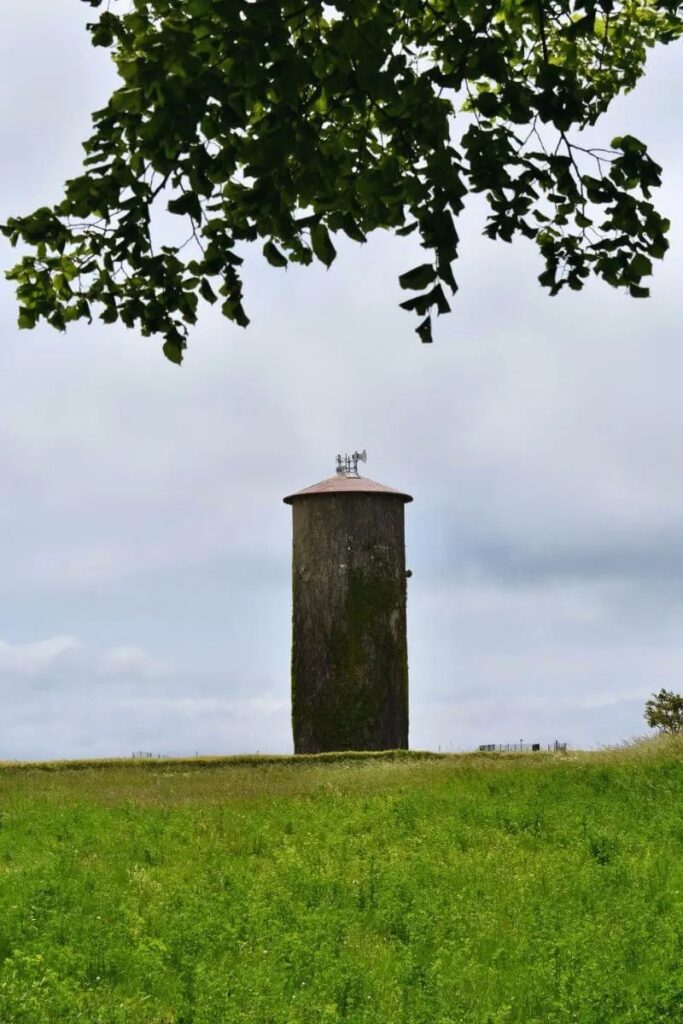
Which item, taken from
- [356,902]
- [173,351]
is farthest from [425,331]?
[356,902]

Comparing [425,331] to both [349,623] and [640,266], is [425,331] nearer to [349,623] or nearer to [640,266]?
[640,266]

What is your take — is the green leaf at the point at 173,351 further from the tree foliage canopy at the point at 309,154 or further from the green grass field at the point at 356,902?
the green grass field at the point at 356,902

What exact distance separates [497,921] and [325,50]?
22.3ft

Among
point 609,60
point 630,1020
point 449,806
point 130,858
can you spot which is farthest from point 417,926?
point 609,60

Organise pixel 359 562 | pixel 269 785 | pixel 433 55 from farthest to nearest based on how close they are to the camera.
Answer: pixel 359 562 → pixel 269 785 → pixel 433 55

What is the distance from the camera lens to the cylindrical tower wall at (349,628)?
80.9 ft

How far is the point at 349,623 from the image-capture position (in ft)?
81.5

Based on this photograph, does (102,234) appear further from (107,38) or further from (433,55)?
(433,55)

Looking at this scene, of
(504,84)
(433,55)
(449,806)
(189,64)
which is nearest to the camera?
(189,64)

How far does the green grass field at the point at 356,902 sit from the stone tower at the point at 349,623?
6.96 meters

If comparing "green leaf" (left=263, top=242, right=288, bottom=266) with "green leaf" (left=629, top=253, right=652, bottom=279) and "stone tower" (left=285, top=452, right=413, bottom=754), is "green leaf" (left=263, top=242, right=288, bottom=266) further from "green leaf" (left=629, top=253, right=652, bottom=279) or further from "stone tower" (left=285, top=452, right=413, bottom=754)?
"stone tower" (left=285, top=452, right=413, bottom=754)

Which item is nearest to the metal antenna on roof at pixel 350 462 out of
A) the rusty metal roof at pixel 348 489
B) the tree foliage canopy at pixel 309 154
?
the rusty metal roof at pixel 348 489

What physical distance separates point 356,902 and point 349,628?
14180mm

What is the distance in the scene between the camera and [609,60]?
41.2 ft
